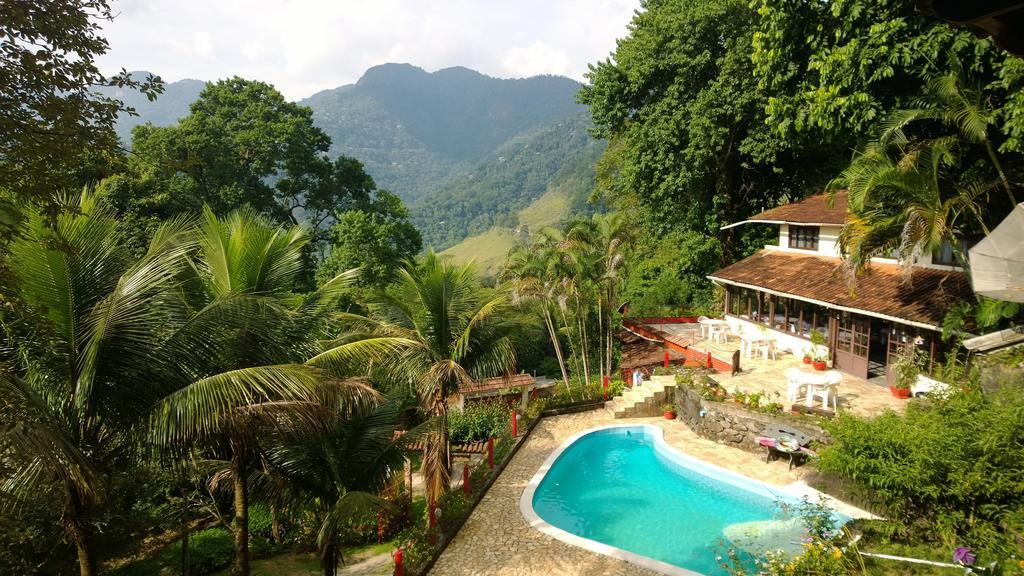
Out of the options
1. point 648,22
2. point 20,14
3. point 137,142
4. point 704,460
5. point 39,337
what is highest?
point 648,22

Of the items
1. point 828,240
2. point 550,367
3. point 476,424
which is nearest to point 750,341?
point 828,240

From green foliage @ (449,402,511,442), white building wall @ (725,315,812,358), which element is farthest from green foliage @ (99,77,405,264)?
white building wall @ (725,315,812,358)

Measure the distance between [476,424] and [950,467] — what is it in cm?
1435

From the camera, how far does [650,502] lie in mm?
10836

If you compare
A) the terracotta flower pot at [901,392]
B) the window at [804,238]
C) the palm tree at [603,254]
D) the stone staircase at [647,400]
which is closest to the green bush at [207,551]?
the stone staircase at [647,400]

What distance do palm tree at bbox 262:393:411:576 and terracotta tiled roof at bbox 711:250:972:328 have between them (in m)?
12.0

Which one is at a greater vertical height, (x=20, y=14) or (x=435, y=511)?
(x=20, y=14)

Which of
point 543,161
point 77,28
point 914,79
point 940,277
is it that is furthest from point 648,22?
point 543,161

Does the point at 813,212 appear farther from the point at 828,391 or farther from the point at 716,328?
the point at 828,391

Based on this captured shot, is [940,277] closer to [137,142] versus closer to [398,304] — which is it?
[398,304]

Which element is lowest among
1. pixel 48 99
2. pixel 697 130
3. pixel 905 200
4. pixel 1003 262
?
pixel 1003 262

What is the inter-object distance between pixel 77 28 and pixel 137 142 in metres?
25.0

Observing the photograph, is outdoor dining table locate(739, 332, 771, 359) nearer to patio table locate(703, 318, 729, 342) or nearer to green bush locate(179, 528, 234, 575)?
patio table locate(703, 318, 729, 342)

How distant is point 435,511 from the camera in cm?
957
